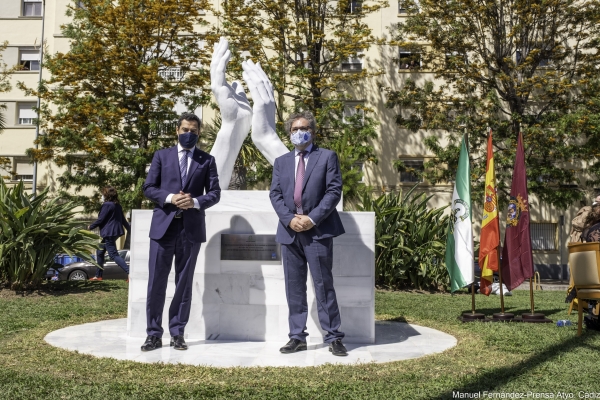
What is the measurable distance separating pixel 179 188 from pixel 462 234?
3955 mm

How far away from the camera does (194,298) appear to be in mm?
6602

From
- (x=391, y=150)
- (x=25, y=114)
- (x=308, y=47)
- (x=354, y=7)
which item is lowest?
(x=391, y=150)

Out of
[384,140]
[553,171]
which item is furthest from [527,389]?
[384,140]

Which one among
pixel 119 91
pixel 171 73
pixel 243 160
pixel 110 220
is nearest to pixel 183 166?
pixel 110 220

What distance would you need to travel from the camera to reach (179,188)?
596 cm

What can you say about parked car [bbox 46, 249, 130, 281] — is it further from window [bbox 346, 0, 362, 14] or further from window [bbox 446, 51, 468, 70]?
window [bbox 446, 51, 468, 70]

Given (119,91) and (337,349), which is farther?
(119,91)

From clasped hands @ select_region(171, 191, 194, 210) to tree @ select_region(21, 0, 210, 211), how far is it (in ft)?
62.4

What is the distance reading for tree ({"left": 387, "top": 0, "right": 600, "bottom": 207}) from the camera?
24203 millimetres

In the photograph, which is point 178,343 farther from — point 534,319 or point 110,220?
point 110,220

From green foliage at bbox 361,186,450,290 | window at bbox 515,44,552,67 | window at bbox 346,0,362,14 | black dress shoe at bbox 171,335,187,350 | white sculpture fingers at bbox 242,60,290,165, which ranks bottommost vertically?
black dress shoe at bbox 171,335,187,350

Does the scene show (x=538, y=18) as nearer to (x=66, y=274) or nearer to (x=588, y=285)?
(x=66, y=274)

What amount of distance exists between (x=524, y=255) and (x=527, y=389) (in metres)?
4.47

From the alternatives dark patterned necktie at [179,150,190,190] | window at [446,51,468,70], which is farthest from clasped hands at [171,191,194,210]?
window at [446,51,468,70]
